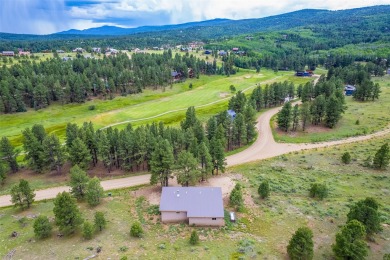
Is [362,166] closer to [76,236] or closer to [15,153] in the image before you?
[76,236]

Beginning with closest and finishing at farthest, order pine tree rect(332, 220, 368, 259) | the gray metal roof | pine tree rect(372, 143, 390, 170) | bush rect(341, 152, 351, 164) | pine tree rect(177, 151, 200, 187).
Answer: pine tree rect(332, 220, 368, 259), the gray metal roof, pine tree rect(177, 151, 200, 187), pine tree rect(372, 143, 390, 170), bush rect(341, 152, 351, 164)

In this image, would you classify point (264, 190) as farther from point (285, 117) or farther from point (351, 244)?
point (285, 117)

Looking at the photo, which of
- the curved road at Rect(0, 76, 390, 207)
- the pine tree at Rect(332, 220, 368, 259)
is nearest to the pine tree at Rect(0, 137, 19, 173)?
the curved road at Rect(0, 76, 390, 207)

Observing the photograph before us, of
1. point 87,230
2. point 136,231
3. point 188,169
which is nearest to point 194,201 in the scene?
point 188,169

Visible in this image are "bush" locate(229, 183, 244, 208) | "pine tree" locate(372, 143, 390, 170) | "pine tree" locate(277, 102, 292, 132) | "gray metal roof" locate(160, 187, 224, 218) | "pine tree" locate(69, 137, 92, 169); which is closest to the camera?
"gray metal roof" locate(160, 187, 224, 218)

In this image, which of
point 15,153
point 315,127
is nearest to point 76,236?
point 15,153

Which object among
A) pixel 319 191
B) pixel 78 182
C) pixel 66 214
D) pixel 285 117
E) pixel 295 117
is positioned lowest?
pixel 319 191

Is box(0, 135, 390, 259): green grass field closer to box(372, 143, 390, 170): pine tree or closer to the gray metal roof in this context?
box(372, 143, 390, 170): pine tree
